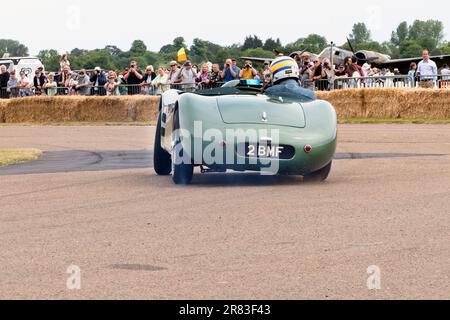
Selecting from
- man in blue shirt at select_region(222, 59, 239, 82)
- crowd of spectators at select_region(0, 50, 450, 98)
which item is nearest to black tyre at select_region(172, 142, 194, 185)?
crowd of spectators at select_region(0, 50, 450, 98)

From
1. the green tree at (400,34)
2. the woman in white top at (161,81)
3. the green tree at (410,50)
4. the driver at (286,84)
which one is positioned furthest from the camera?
the green tree at (400,34)

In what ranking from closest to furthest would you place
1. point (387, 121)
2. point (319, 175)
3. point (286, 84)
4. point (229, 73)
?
1. point (319, 175)
2. point (286, 84)
3. point (229, 73)
4. point (387, 121)

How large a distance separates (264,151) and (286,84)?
5.95ft

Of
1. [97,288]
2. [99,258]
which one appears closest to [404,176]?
[99,258]

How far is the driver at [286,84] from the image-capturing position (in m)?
12.0

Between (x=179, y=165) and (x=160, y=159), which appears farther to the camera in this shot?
(x=160, y=159)

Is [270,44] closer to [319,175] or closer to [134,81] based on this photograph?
[134,81]

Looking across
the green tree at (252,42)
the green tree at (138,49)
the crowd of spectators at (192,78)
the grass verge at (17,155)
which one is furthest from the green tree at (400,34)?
the grass verge at (17,155)

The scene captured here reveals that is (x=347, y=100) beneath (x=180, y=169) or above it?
beneath

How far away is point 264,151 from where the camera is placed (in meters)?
10.7

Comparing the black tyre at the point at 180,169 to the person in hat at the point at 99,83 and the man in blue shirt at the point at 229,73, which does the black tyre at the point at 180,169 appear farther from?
the person in hat at the point at 99,83

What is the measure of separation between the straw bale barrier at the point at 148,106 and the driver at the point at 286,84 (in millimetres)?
14564

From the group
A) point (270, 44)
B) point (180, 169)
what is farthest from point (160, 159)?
point (270, 44)
